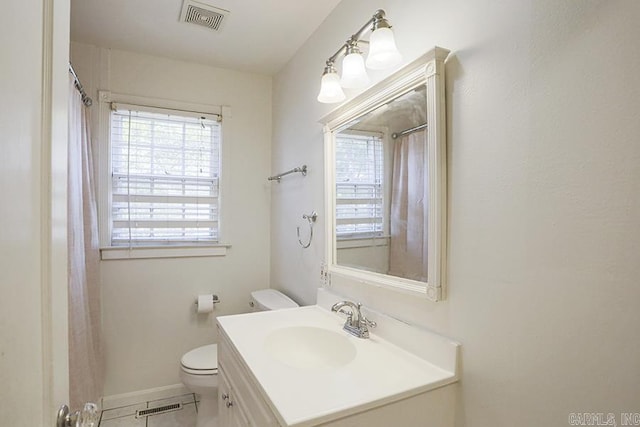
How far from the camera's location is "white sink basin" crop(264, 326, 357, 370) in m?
1.29

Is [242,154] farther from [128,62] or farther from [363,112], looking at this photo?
[363,112]

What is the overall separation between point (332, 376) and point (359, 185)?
853mm

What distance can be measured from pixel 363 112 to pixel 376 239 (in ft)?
1.85

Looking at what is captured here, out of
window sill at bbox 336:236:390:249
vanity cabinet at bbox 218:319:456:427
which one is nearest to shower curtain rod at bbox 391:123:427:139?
window sill at bbox 336:236:390:249

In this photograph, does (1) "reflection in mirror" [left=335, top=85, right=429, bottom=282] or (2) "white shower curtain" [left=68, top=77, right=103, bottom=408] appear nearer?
(1) "reflection in mirror" [left=335, top=85, right=429, bottom=282]

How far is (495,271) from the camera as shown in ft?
2.92

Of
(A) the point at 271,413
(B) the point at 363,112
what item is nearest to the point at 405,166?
(B) the point at 363,112

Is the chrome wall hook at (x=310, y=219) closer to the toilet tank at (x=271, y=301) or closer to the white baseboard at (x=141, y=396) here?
the toilet tank at (x=271, y=301)

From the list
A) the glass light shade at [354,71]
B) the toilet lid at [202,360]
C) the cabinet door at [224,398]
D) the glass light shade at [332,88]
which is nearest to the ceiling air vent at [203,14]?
the glass light shade at [332,88]

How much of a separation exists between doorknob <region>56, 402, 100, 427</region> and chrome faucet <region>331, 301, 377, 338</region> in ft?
2.86

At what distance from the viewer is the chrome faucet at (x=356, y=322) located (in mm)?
1297

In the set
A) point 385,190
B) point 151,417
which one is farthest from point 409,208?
point 151,417

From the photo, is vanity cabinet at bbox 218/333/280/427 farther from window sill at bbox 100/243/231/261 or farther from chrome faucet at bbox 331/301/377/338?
window sill at bbox 100/243/231/261

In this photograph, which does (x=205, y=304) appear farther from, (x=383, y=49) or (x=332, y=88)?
(x=383, y=49)
